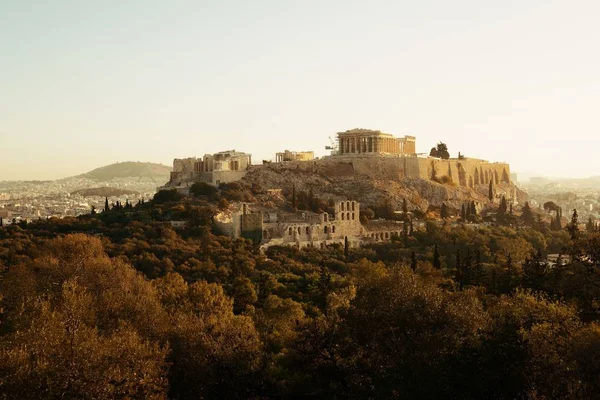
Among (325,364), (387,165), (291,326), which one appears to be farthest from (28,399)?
(387,165)

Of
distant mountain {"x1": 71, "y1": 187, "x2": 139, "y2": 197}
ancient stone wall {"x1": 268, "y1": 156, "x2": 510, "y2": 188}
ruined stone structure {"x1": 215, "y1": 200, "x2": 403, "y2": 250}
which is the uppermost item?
ancient stone wall {"x1": 268, "y1": 156, "x2": 510, "y2": 188}

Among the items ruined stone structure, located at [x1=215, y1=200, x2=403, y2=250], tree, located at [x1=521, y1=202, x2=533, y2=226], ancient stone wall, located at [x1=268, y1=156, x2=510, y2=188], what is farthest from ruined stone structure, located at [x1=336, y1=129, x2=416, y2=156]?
ruined stone structure, located at [x1=215, y1=200, x2=403, y2=250]

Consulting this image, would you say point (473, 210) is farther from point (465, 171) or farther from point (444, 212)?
point (465, 171)

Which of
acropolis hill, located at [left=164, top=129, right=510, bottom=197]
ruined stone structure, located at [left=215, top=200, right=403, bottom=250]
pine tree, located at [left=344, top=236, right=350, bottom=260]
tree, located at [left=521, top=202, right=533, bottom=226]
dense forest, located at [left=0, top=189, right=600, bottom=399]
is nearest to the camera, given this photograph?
dense forest, located at [left=0, top=189, right=600, bottom=399]

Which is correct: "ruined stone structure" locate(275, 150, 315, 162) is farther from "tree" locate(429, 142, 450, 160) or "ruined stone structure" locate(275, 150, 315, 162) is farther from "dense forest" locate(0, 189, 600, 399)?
"dense forest" locate(0, 189, 600, 399)

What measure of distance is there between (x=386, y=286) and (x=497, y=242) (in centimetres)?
3019

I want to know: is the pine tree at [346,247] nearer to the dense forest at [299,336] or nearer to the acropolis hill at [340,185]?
the acropolis hill at [340,185]

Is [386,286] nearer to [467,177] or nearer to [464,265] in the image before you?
[464,265]

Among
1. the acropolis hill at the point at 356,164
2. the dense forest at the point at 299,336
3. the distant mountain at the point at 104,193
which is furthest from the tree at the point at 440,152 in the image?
the distant mountain at the point at 104,193

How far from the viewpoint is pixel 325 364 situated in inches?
866

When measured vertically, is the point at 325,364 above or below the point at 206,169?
below

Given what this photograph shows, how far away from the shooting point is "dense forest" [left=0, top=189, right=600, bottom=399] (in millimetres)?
19156

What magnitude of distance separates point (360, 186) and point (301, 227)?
58.8 feet

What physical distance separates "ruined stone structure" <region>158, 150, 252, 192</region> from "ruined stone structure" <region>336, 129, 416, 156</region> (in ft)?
37.6
